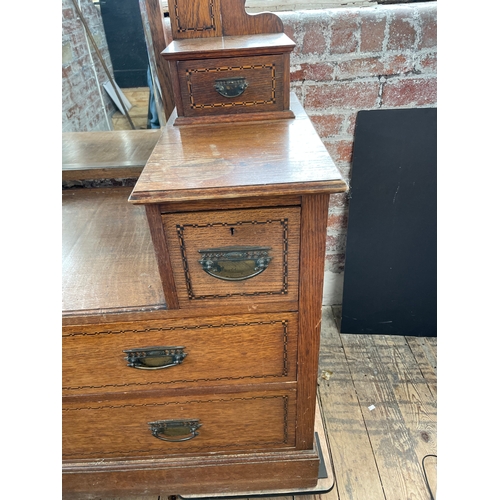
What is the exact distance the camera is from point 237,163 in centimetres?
69

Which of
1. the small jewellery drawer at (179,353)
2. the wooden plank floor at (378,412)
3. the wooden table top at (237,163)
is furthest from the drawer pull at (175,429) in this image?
the wooden table top at (237,163)

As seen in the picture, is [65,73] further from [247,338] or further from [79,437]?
[79,437]

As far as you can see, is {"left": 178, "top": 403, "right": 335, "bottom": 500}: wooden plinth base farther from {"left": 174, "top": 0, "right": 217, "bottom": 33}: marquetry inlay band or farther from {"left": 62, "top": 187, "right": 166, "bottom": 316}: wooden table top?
{"left": 174, "top": 0, "right": 217, "bottom": 33}: marquetry inlay band

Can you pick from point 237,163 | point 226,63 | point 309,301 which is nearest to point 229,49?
point 226,63

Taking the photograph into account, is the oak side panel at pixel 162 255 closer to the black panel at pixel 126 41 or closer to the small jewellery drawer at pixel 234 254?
the small jewellery drawer at pixel 234 254

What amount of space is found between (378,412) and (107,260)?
3.25 ft

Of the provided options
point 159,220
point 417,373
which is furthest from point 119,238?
point 417,373

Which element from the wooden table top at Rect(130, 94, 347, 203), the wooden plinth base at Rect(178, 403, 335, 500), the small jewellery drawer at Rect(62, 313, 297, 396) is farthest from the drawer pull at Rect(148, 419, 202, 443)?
the wooden table top at Rect(130, 94, 347, 203)

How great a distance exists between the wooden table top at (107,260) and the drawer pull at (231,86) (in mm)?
370

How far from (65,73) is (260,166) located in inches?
26.0

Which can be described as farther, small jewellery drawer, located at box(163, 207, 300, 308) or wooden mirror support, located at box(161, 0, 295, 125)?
wooden mirror support, located at box(161, 0, 295, 125)

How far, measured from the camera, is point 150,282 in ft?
2.64

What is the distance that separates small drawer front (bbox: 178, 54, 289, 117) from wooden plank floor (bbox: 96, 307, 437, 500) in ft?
3.18

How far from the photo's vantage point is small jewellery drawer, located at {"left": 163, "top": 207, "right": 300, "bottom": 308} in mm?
673
